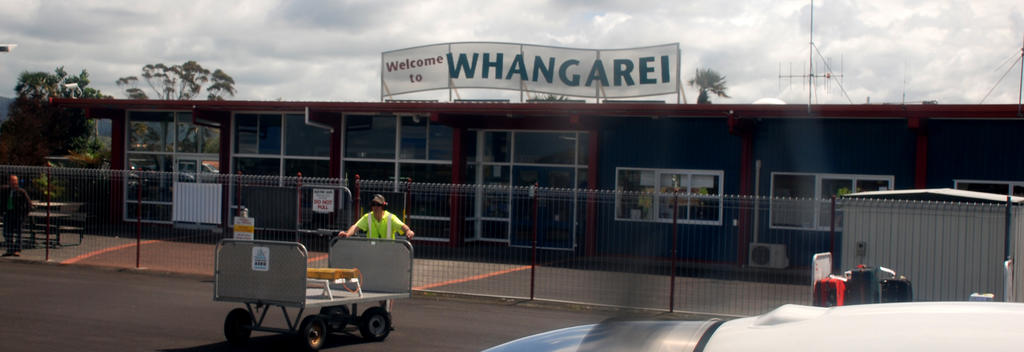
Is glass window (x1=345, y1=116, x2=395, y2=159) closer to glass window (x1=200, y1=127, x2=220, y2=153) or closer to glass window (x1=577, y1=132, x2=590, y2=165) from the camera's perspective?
glass window (x1=200, y1=127, x2=220, y2=153)

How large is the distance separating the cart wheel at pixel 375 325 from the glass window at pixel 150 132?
1656cm

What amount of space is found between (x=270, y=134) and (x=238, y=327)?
1405 centimetres

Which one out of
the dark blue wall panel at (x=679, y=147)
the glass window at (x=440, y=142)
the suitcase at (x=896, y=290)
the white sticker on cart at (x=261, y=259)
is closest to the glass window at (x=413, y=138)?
the glass window at (x=440, y=142)

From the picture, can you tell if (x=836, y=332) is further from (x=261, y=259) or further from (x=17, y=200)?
(x=17, y=200)

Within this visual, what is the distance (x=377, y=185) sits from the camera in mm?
15078

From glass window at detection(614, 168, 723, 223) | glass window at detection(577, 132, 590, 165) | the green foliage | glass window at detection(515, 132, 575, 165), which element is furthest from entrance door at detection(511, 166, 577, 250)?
the green foliage

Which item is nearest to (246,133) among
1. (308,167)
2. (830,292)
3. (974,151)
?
(308,167)

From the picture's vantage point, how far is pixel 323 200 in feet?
46.0

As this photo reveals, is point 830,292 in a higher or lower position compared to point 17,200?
lower

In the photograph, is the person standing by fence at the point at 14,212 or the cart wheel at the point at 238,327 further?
the person standing by fence at the point at 14,212

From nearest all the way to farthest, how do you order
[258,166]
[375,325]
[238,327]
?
[238,327], [375,325], [258,166]

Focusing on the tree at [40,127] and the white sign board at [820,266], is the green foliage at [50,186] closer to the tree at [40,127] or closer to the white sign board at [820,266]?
the white sign board at [820,266]

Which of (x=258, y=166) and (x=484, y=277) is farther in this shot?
(x=258, y=166)

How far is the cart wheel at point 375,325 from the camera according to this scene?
30.8ft
